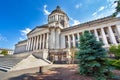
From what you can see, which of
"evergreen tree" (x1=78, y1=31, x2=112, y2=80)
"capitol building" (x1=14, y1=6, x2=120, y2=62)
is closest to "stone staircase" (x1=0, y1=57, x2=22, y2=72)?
"capitol building" (x1=14, y1=6, x2=120, y2=62)

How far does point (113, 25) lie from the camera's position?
78.8 ft

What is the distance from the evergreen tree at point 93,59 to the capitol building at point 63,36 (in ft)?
43.1

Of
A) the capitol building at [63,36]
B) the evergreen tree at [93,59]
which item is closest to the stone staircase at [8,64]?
the capitol building at [63,36]

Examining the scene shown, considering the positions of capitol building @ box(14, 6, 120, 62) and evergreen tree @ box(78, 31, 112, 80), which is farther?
→ capitol building @ box(14, 6, 120, 62)

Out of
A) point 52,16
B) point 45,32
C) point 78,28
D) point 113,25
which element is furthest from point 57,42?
point 113,25

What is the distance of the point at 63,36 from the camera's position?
3133cm

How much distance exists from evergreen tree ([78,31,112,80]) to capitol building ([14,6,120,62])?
13151 mm

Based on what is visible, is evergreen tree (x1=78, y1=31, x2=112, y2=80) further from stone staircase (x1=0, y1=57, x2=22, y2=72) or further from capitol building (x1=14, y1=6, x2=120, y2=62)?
capitol building (x1=14, y1=6, x2=120, y2=62)

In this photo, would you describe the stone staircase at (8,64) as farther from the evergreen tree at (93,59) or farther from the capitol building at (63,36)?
the evergreen tree at (93,59)

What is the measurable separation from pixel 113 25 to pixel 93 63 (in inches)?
865

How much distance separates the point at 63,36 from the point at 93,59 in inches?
956

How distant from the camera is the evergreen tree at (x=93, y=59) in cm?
705

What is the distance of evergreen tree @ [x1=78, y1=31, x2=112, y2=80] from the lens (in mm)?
7045

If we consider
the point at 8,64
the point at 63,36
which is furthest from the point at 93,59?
the point at 63,36
